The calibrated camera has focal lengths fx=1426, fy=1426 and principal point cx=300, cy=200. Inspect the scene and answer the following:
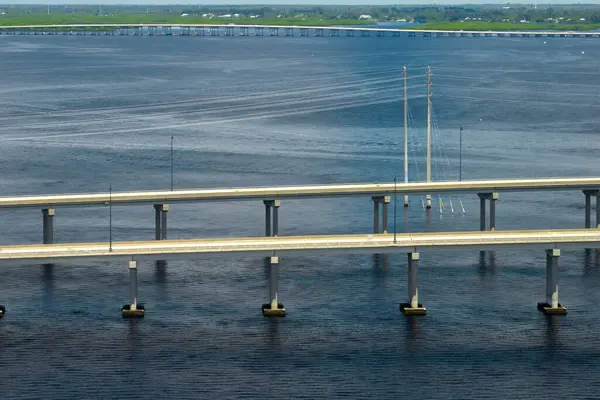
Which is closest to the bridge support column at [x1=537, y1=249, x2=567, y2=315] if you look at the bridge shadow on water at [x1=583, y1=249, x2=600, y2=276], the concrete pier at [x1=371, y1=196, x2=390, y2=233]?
the bridge shadow on water at [x1=583, y1=249, x2=600, y2=276]

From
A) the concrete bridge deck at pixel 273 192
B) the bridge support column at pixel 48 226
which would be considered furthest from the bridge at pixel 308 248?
the bridge support column at pixel 48 226

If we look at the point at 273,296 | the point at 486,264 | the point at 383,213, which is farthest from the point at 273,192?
the point at 273,296

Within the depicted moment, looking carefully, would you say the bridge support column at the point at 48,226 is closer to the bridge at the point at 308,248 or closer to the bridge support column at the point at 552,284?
the bridge at the point at 308,248

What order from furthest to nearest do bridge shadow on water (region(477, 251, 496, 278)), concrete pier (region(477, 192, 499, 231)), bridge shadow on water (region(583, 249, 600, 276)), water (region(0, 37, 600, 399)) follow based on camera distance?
concrete pier (region(477, 192, 499, 231)), bridge shadow on water (region(583, 249, 600, 276)), bridge shadow on water (region(477, 251, 496, 278)), water (region(0, 37, 600, 399))

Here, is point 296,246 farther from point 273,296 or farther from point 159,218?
point 159,218

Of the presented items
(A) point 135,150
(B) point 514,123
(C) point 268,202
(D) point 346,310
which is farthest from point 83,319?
(B) point 514,123

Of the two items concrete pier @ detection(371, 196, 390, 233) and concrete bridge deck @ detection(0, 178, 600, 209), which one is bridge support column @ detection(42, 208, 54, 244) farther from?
concrete pier @ detection(371, 196, 390, 233)

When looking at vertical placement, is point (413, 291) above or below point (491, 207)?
below
